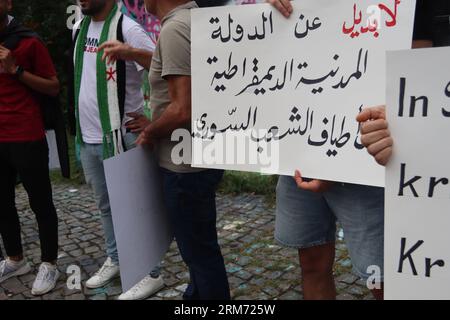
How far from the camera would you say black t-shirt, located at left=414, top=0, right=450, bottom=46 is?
141cm

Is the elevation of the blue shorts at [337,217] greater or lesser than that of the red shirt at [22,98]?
lesser

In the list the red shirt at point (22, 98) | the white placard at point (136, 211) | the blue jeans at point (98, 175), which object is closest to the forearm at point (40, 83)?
the red shirt at point (22, 98)

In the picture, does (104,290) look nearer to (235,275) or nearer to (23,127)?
(235,275)

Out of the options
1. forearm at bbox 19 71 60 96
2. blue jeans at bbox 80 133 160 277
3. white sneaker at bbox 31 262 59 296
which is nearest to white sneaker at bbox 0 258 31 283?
white sneaker at bbox 31 262 59 296

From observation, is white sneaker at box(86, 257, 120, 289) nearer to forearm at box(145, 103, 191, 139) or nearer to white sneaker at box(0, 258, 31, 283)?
white sneaker at box(0, 258, 31, 283)

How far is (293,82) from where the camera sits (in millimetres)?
1549

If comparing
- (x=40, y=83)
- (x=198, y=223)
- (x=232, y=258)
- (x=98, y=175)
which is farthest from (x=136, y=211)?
(x=232, y=258)

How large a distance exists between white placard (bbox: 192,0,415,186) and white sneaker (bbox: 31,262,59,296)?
1.76m

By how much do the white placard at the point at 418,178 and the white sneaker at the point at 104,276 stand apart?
85.7 inches

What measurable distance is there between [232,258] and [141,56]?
174cm

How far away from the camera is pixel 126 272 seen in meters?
2.15

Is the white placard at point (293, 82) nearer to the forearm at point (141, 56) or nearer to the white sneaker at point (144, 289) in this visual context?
the forearm at point (141, 56)

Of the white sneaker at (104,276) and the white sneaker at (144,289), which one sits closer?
the white sneaker at (144,289)

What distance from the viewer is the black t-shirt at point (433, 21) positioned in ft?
4.63
